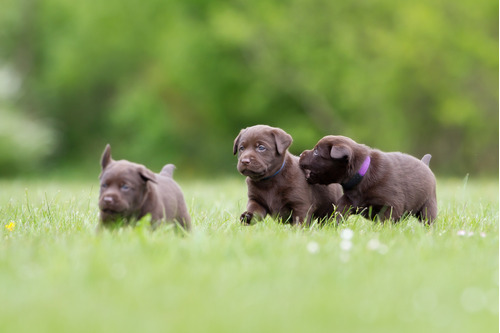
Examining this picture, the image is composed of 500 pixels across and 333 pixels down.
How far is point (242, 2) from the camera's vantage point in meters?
25.3

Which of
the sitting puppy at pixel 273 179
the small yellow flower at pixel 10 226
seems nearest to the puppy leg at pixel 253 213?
the sitting puppy at pixel 273 179

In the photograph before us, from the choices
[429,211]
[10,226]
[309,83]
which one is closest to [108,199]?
[10,226]

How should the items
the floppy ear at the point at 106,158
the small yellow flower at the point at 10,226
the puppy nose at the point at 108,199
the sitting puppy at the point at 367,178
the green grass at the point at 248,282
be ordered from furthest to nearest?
the sitting puppy at the point at 367,178 → the small yellow flower at the point at 10,226 → the floppy ear at the point at 106,158 → the puppy nose at the point at 108,199 → the green grass at the point at 248,282

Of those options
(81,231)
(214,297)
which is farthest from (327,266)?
(81,231)

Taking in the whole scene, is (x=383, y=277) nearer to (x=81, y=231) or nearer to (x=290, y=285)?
(x=290, y=285)

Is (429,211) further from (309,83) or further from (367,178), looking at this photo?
(309,83)

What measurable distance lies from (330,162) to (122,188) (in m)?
2.01

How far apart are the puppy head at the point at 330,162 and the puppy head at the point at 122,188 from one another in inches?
68.0

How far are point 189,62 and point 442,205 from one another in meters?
18.2

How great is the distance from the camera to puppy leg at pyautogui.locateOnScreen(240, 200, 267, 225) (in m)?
5.88

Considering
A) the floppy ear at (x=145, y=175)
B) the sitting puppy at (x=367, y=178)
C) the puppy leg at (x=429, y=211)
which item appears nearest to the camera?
the floppy ear at (x=145, y=175)

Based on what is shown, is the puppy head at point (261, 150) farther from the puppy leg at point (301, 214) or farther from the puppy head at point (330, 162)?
the puppy leg at point (301, 214)

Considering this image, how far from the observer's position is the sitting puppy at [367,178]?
5.98 meters

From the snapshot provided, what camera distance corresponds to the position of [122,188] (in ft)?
15.2
